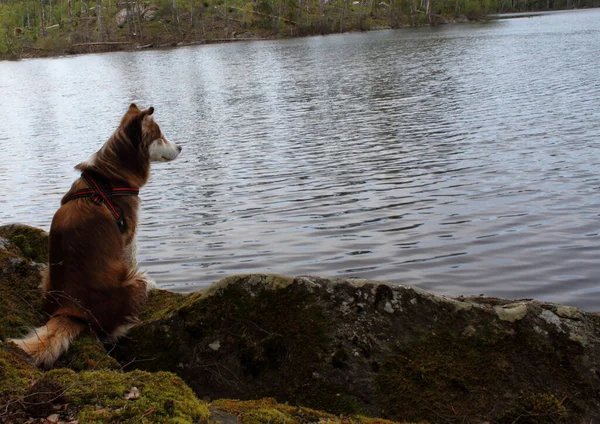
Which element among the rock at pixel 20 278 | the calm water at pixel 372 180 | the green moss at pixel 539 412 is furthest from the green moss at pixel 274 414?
the calm water at pixel 372 180

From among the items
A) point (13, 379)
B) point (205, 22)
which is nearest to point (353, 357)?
point (13, 379)

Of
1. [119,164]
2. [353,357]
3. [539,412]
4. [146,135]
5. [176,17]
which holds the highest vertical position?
[176,17]

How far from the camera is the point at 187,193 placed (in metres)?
16.7

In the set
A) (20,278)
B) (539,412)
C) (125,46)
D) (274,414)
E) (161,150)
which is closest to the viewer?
(274,414)

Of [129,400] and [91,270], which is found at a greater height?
[91,270]

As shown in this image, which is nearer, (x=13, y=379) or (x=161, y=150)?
(x=13, y=379)

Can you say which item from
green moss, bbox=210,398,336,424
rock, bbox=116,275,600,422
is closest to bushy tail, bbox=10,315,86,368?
rock, bbox=116,275,600,422

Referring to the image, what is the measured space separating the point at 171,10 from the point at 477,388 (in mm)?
149132

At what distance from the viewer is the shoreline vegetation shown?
124875 mm

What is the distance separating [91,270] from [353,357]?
109 inches

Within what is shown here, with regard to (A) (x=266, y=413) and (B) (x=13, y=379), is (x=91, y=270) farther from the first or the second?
(A) (x=266, y=413)

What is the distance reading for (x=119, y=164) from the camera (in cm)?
695

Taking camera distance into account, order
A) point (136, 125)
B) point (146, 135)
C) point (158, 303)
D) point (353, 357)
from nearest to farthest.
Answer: point (353, 357) < point (158, 303) < point (136, 125) < point (146, 135)

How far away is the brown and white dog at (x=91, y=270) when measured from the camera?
511 cm
